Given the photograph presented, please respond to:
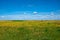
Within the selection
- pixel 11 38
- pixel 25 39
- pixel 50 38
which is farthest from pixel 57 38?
pixel 11 38

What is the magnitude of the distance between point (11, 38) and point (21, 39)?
30.2 inches

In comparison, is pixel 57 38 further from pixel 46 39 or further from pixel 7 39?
pixel 7 39

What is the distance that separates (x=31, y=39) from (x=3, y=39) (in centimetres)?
186

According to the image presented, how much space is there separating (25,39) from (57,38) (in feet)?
7.63

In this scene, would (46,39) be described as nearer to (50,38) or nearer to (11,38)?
(50,38)

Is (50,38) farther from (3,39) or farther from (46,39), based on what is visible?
(3,39)

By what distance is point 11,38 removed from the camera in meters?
10.9

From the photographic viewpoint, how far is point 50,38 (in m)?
11.0

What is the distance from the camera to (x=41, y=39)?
34.6ft

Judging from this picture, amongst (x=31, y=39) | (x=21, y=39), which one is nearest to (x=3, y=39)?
(x=21, y=39)

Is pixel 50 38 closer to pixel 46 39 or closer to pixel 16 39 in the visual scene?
pixel 46 39

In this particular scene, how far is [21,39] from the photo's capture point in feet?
34.7

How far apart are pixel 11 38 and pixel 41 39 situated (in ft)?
6.79

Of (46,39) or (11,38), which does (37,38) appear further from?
(11,38)
